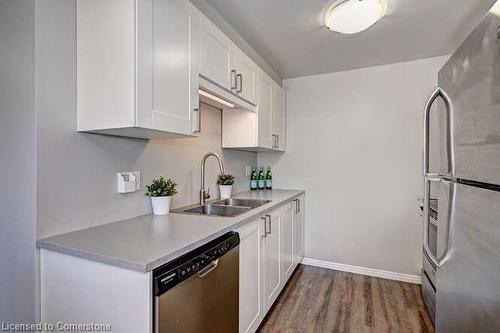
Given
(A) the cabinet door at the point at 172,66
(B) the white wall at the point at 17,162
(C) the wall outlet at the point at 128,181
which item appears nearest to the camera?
(B) the white wall at the point at 17,162

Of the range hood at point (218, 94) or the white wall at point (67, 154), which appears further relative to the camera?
the range hood at point (218, 94)

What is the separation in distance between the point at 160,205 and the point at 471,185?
57.1 inches

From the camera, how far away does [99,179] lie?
4.19 ft

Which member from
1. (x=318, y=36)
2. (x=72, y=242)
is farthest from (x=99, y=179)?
(x=318, y=36)

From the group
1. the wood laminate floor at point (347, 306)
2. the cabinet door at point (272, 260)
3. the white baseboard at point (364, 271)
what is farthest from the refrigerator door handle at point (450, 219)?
the white baseboard at point (364, 271)

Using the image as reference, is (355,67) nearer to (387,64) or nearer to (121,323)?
(387,64)

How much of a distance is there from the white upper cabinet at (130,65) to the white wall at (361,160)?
1941 mm

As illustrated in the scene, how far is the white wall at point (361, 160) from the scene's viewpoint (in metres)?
2.51

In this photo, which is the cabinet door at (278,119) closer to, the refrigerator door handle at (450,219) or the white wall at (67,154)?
the white wall at (67,154)

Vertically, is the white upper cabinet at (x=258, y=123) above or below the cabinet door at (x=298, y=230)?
above

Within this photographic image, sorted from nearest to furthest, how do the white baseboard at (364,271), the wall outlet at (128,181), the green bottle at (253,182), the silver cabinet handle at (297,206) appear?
the wall outlet at (128,181), the white baseboard at (364,271), the silver cabinet handle at (297,206), the green bottle at (253,182)

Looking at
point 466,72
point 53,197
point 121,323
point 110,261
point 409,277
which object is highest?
point 466,72

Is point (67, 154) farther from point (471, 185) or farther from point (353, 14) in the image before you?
point (353, 14)

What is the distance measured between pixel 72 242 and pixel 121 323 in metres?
0.38
